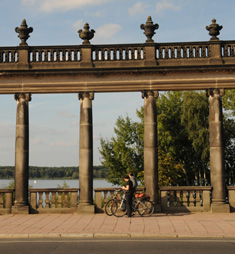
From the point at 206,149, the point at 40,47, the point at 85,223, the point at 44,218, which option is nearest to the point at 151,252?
the point at 85,223

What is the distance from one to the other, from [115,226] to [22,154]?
6871mm

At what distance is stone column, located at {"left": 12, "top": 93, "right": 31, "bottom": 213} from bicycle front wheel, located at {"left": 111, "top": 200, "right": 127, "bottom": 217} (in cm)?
400

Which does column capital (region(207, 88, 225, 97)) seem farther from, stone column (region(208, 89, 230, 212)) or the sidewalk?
the sidewalk

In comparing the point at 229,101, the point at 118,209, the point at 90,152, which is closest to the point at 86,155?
the point at 90,152

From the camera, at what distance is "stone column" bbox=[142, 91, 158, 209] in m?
19.1

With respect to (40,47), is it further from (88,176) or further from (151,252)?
(151,252)

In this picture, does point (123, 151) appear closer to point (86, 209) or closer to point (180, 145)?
point (180, 145)

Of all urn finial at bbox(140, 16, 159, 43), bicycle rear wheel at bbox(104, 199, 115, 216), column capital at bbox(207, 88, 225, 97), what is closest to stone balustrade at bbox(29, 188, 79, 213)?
bicycle rear wheel at bbox(104, 199, 115, 216)

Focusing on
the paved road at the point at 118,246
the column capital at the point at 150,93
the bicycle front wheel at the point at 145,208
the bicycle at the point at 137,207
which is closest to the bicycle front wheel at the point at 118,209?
the bicycle at the point at 137,207

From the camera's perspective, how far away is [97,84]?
19578mm

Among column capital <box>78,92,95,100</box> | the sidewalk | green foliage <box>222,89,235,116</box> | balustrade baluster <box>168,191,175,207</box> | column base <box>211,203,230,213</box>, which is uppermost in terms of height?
green foliage <box>222,89,235,116</box>

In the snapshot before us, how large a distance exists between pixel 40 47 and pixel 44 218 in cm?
797

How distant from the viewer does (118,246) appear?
11234mm

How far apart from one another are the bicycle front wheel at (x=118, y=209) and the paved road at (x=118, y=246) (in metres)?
5.68
